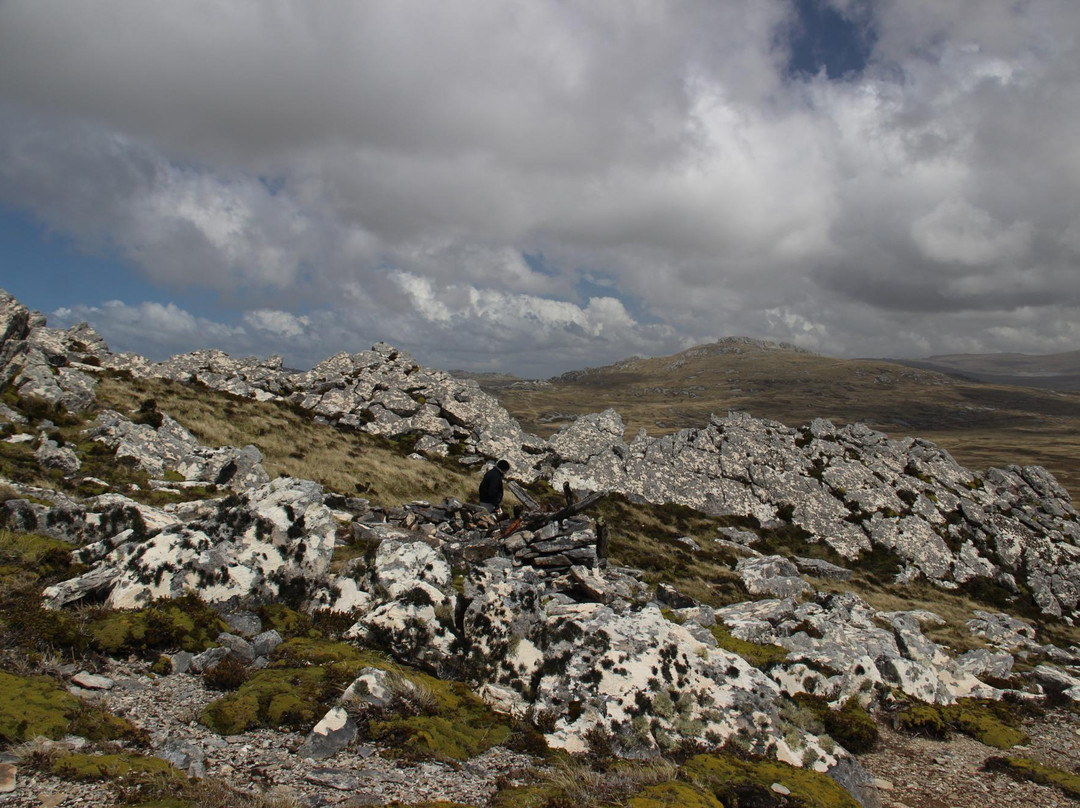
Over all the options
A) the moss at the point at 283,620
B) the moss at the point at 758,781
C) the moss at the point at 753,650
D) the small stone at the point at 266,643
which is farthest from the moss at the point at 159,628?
the moss at the point at 753,650

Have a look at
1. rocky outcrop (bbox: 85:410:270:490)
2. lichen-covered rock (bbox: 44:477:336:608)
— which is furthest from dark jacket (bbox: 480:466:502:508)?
lichen-covered rock (bbox: 44:477:336:608)

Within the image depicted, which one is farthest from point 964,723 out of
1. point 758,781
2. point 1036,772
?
point 758,781

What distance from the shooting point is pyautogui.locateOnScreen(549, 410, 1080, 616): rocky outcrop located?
1512 inches

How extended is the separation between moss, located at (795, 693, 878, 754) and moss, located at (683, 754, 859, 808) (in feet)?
9.49

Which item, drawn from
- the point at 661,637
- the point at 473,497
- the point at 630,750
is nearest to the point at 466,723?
the point at 630,750

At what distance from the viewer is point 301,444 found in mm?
34281

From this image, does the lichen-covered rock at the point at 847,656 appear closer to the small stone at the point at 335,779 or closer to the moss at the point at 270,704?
the small stone at the point at 335,779

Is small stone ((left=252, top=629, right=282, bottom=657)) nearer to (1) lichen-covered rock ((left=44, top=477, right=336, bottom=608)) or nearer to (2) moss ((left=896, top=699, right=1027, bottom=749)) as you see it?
(1) lichen-covered rock ((left=44, top=477, right=336, bottom=608))

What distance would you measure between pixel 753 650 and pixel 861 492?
116 ft

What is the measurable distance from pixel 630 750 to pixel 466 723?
2.68 m

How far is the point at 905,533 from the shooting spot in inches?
1571

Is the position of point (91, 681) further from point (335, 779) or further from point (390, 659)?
point (390, 659)

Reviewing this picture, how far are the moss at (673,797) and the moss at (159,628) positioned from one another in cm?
762

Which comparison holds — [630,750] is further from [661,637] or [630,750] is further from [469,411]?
[469,411]
